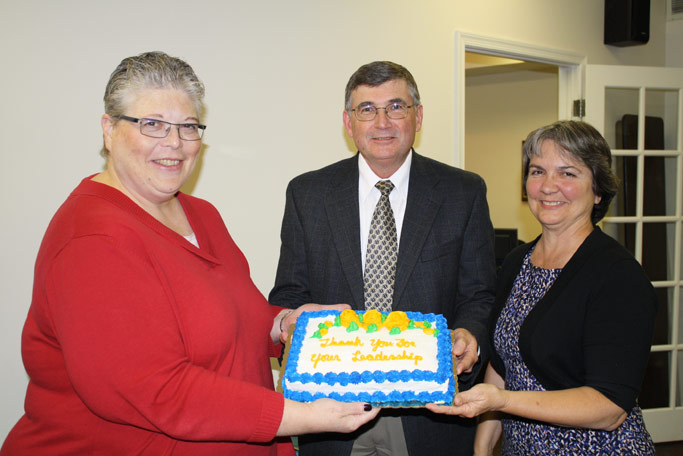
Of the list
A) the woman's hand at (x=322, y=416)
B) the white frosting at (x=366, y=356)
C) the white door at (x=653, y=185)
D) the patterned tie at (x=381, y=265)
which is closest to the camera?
the woman's hand at (x=322, y=416)

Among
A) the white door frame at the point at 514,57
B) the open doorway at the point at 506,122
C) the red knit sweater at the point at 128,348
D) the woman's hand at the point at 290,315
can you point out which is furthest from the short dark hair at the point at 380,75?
the open doorway at the point at 506,122

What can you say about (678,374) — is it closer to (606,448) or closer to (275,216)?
(606,448)

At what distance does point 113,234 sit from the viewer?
1319 mm

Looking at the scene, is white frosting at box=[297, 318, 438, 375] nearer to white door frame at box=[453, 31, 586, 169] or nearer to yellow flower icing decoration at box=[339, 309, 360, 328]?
yellow flower icing decoration at box=[339, 309, 360, 328]

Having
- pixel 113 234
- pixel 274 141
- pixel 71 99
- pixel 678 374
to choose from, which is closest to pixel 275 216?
pixel 274 141

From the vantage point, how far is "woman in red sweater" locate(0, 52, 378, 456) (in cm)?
125

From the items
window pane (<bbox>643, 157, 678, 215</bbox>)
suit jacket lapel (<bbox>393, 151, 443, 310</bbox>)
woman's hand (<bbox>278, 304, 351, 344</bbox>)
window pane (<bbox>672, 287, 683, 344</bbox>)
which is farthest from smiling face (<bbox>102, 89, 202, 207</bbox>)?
window pane (<bbox>672, 287, 683, 344</bbox>)

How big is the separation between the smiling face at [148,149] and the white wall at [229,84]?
1193 millimetres

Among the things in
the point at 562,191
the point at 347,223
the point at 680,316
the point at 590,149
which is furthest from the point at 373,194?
the point at 680,316

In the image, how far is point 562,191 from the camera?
1883 millimetres

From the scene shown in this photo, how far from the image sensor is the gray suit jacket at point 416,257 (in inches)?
79.7

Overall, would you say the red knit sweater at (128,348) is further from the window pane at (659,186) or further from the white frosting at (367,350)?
the window pane at (659,186)

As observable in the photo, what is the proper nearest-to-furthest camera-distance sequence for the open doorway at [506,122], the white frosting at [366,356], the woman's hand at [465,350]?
the white frosting at [366,356]
the woman's hand at [465,350]
the open doorway at [506,122]

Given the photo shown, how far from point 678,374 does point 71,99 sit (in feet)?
16.4
